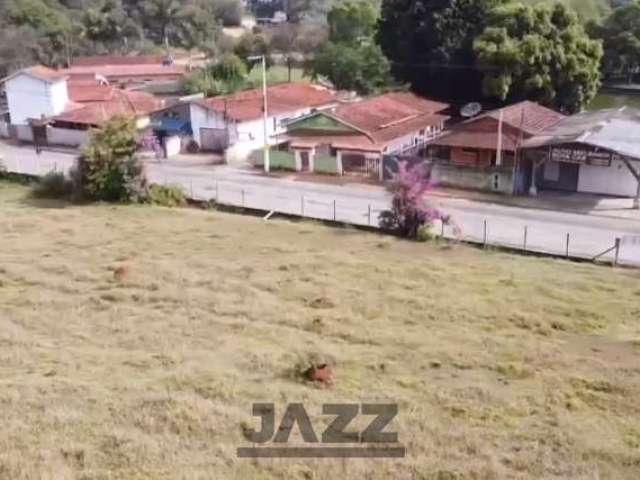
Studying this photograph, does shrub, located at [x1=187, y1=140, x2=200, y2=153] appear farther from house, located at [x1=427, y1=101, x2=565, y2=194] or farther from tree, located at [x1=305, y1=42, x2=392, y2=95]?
tree, located at [x1=305, y1=42, x2=392, y2=95]

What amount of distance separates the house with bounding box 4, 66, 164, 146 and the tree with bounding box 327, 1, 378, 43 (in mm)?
22691

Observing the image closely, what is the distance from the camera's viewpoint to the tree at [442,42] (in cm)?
5184

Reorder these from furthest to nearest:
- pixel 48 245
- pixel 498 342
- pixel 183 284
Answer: pixel 48 245 < pixel 183 284 < pixel 498 342

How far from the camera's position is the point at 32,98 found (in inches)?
2028

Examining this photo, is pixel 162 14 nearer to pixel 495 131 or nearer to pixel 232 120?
pixel 232 120

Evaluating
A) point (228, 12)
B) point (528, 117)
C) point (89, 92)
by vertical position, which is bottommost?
point (528, 117)

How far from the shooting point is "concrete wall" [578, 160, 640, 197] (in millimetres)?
34906

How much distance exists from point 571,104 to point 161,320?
1455 inches

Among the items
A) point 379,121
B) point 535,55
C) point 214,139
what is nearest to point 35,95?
point 214,139

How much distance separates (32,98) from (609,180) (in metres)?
37.2

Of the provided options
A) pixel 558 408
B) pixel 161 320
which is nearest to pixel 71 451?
pixel 161 320

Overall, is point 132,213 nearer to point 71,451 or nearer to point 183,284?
point 183,284

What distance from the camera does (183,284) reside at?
23.1 meters

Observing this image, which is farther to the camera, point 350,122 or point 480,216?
point 350,122
